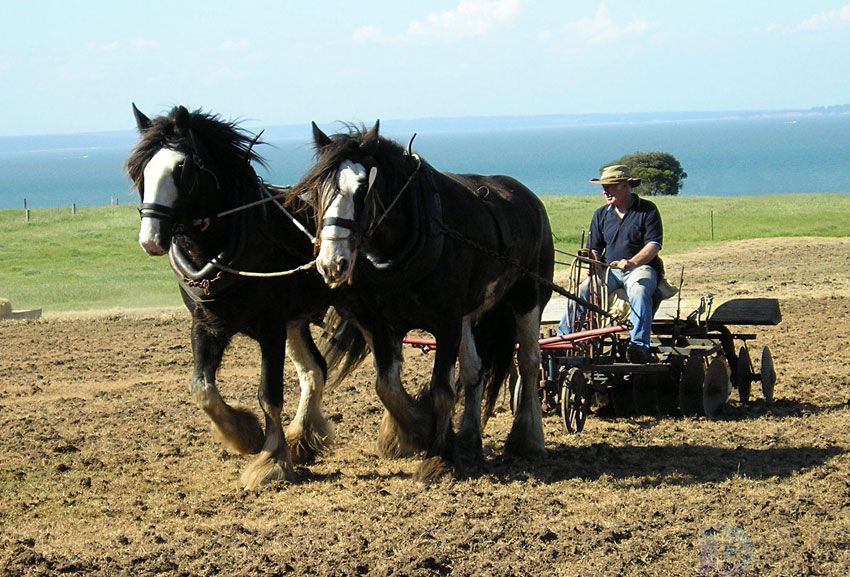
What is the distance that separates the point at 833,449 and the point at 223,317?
398 cm

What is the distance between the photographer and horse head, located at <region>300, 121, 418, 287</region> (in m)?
6.43

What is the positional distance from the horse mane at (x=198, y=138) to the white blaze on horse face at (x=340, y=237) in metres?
0.92

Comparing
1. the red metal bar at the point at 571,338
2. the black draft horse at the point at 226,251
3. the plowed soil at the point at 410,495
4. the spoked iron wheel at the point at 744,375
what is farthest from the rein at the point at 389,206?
the spoked iron wheel at the point at 744,375

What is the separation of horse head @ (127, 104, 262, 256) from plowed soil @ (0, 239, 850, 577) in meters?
1.54

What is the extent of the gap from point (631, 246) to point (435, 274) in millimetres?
2751

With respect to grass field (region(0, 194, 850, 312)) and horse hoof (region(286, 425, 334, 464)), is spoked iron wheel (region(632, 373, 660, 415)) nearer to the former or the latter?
horse hoof (region(286, 425, 334, 464))

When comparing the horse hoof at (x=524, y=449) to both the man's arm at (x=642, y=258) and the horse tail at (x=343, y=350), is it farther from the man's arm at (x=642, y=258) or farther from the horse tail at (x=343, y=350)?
the man's arm at (x=642, y=258)

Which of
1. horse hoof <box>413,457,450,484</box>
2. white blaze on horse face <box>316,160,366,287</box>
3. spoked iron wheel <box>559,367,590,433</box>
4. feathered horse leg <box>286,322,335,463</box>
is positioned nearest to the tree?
spoked iron wheel <box>559,367,590,433</box>

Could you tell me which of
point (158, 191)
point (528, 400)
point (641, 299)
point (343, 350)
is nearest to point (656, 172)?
point (641, 299)

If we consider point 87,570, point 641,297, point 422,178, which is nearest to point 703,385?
point 641,297

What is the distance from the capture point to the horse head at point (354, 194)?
6.43 m

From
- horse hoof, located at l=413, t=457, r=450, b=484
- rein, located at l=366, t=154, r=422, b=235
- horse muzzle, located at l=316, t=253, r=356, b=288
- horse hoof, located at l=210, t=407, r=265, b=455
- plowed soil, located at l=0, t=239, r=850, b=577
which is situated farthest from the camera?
horse hoof, located at l=210, t=407, r=265, b=455

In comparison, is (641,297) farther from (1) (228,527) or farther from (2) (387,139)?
(1) (228,527)

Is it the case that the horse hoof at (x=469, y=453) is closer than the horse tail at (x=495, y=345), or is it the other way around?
the horse hoof at (x=469, y=453)
